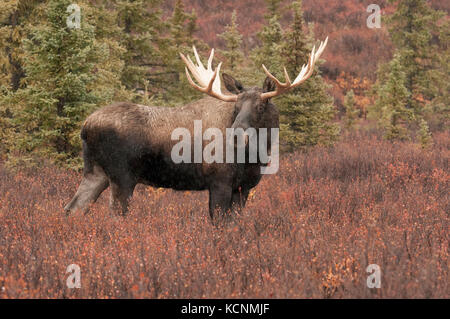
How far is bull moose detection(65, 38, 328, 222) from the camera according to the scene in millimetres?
5059

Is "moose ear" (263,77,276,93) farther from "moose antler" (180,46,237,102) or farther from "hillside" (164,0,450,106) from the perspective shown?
"hillside" (164,0,450,106)

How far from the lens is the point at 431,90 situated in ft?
50.1

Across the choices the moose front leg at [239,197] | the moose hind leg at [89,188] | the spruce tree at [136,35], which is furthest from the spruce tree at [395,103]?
the moose hind leg at [89,188]

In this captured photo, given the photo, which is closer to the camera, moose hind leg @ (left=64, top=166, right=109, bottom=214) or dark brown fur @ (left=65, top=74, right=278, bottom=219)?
dark brown fur @ (left=65, top=74, right=278, bottom=219)

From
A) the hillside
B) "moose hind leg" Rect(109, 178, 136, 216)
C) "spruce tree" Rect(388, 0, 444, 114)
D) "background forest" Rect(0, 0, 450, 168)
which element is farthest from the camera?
the hillside

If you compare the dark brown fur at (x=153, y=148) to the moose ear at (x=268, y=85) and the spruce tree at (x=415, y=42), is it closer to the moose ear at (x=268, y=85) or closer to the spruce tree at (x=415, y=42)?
the moose ear at (x=268, y=85)

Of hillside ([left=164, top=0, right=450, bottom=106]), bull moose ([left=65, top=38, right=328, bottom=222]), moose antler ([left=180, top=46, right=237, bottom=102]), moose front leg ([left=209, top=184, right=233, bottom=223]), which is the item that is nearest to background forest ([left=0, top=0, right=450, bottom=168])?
hillside ([left=164, top=0, right=450, bottom=106])

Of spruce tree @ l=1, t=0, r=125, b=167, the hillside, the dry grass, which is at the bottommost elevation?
the dry grass

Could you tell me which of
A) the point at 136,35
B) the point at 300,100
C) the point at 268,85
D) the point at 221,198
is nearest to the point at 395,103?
the point at 300,100

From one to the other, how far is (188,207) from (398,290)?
3.55 m

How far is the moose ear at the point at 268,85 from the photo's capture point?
5047 millimetres

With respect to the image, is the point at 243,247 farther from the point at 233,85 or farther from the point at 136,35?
the point at 136,35

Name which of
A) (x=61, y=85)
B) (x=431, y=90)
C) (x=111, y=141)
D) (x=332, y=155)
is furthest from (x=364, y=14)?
(x=111, y=141)

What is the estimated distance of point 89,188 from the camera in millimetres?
5535
